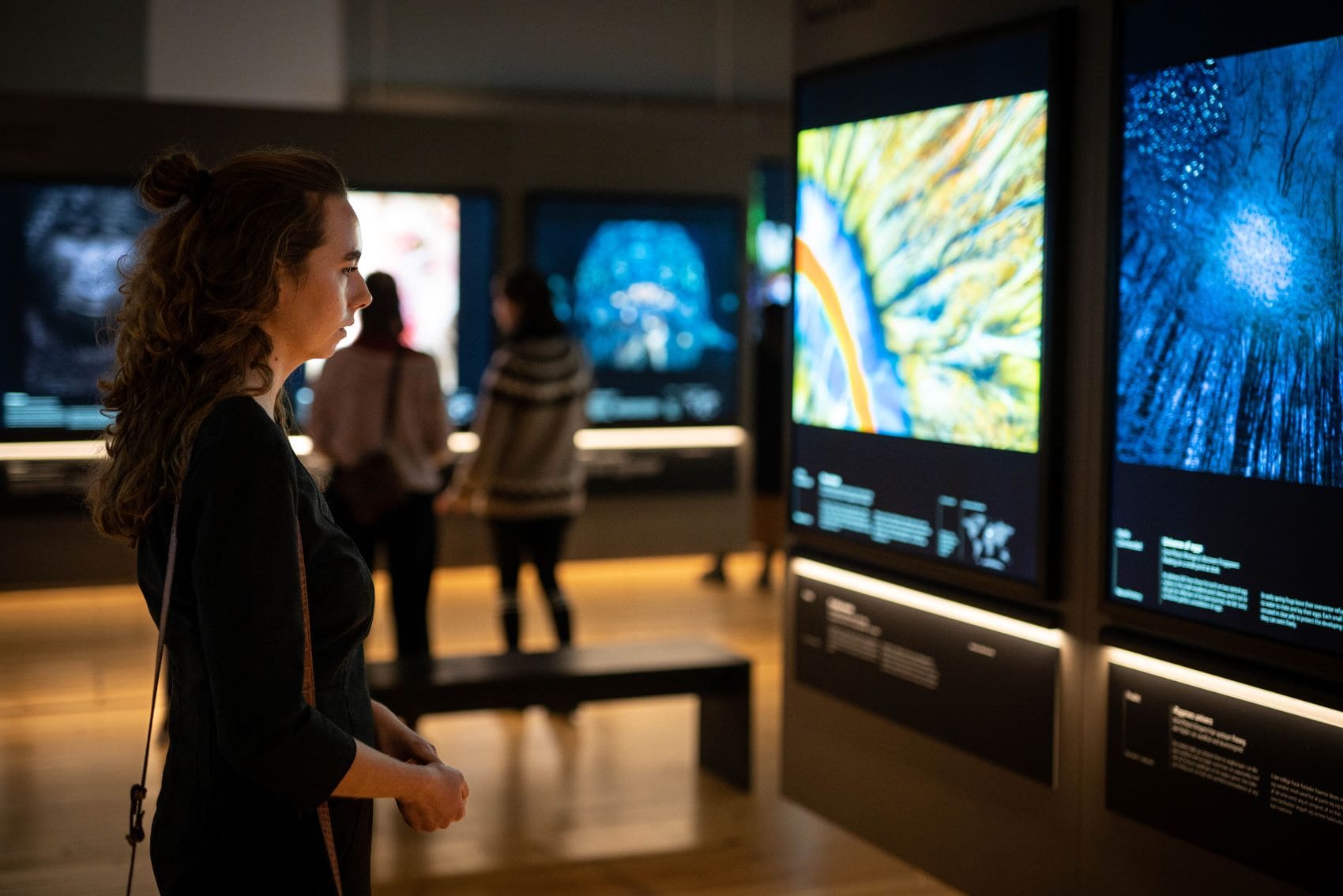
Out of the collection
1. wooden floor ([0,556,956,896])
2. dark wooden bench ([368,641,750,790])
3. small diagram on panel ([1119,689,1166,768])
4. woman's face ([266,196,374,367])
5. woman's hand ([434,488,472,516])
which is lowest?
wooden floor ([0,556,956,896])

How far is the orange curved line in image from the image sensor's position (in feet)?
13.2

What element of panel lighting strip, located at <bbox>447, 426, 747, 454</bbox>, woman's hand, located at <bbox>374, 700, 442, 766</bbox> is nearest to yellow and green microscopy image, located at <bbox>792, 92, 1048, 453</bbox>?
woman's hand, located at <bbox>374, 700, 442, 766</bbox>

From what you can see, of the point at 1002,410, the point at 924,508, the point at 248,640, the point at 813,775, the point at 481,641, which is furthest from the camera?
the point at 481,641

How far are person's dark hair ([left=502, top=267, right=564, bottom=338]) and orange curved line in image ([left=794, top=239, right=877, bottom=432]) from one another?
158 centimetres

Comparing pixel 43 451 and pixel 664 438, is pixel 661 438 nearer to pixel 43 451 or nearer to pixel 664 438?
pixel 664 438

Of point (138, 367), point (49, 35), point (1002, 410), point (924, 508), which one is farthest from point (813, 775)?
point (49, 35)

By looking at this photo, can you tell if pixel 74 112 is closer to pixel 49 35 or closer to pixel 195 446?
pixel 49 35

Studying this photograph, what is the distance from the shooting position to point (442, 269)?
8641 mm

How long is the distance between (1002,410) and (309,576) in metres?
2.16

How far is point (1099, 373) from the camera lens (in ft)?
10.6

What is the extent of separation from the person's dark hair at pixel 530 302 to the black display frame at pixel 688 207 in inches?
122

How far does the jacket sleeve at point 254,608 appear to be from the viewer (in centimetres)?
159

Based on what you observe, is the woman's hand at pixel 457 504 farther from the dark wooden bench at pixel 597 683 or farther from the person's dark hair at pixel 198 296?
the person's dark hair at pixel 198 296

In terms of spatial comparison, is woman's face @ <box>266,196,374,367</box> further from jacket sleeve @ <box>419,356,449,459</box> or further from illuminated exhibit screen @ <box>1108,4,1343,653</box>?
jacket sleeve @ <box>419,356,449,459</box>
